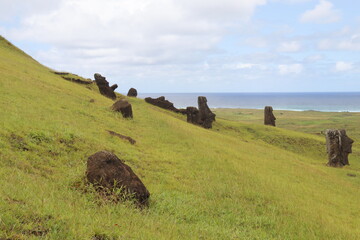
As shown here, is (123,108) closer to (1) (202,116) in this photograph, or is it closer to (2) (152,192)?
(2) (152,192)

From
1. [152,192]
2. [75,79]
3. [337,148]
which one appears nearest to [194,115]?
[75,79]

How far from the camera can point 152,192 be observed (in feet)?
35.7

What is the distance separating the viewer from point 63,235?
17.7ft

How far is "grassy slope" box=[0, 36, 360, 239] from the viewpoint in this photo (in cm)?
634

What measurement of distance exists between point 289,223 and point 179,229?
459 cm

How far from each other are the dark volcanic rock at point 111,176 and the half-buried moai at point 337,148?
26871 mm

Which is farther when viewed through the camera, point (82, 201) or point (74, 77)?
point (74, 77)

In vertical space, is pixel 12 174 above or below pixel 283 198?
above

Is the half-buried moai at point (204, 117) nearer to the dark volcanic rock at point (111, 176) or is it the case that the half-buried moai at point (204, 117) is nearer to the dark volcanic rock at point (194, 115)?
the dark volcanic rock at point (194, 115)

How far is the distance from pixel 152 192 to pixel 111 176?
2206 mm

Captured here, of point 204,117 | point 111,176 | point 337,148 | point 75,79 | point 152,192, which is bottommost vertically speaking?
point 337,148

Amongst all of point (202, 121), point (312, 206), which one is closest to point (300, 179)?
point (312, 206)

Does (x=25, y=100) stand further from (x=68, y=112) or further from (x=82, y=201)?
(x=82, y=201)

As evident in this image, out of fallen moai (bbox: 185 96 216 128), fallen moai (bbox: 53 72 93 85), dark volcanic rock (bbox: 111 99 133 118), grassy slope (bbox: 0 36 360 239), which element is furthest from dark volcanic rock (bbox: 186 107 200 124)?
grassy slope (bbox: 0 36 360 239)
